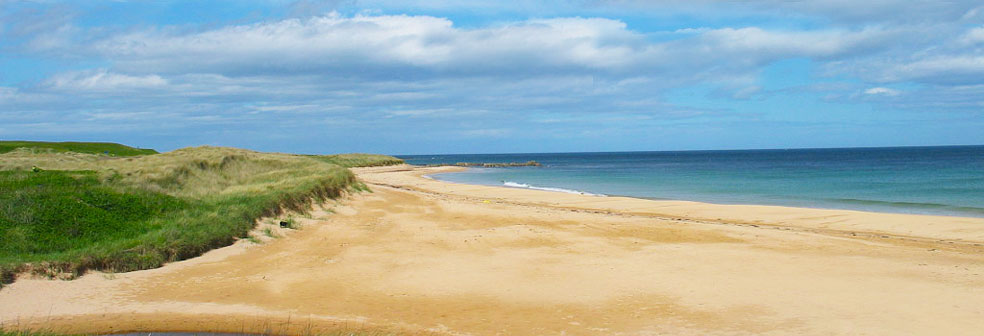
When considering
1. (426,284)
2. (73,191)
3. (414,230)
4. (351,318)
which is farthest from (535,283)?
(73,191)

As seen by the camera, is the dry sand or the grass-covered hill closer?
the dry sand

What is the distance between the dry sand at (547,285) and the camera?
8820 mm

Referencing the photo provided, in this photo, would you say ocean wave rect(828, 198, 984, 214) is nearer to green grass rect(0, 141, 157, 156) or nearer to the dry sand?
the dry sand

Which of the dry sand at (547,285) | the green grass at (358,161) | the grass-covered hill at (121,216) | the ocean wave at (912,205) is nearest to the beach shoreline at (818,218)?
the dry sand at (547,285)

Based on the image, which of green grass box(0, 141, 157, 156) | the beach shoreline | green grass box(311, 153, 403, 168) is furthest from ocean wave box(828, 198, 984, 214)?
Answer: green grass box(311, 153, 403, 168)

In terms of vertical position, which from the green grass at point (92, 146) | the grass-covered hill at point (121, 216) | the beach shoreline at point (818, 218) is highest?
the green grass at point (92, 146)

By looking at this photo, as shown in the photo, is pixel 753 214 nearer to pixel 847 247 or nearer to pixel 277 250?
pixel 847 247

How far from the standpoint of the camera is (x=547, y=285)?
11.1 m

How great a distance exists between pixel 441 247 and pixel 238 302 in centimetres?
604

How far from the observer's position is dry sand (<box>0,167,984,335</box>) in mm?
8820

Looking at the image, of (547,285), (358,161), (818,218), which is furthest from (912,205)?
(358,161)

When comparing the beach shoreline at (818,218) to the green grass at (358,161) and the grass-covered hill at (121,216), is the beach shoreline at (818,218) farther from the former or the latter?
the green grass at (358,161)

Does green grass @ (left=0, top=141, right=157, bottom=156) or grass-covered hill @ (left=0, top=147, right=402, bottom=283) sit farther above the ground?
green grass @ (left=0, top=141, right=157, bottom=156)

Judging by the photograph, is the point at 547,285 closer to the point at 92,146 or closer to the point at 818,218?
the point at 818,218
